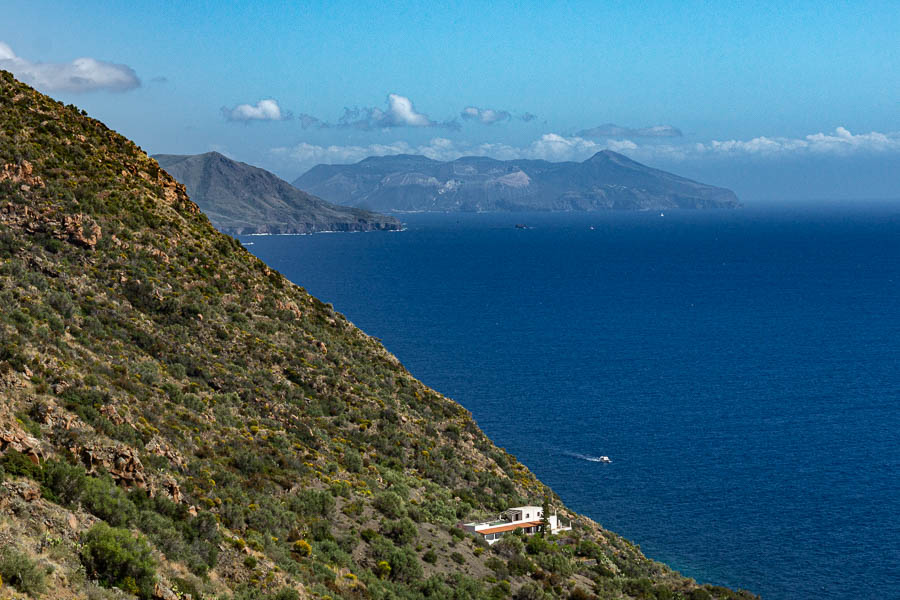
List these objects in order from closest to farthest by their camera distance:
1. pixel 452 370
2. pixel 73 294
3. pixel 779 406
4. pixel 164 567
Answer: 1. pixel 164 567
2. pixel 73 294
3. pixel 779 406
4. pixel 452 370

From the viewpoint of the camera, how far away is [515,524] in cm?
4025

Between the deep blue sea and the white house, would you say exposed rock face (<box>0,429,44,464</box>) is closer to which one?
the white house

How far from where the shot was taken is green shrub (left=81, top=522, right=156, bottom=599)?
18.7m

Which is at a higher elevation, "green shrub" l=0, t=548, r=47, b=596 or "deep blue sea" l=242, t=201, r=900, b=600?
"green shrub" l=0, t=548, r=47, b=596

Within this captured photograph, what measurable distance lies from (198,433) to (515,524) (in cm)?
1632

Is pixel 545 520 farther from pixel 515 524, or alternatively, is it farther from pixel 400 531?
pixel 400 531

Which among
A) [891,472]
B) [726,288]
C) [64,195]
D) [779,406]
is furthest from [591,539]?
[726,288]

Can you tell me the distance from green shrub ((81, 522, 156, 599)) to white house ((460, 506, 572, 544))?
2023 cm

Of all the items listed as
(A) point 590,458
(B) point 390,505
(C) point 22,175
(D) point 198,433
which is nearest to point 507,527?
(B) point 390,505

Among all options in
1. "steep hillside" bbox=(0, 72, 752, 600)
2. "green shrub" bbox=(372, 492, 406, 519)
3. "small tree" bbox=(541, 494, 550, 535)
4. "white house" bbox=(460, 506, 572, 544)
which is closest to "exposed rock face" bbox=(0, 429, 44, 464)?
"steep hillside" bbox=(0, 72, 752, 600)

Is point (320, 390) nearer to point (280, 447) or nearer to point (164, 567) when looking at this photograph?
point (280, 447)

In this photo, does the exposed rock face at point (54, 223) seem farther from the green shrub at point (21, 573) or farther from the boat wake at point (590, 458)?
the boat wake at point (590, 458)

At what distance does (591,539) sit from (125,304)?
28.7 meters

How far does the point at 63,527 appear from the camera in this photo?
64.8ft
